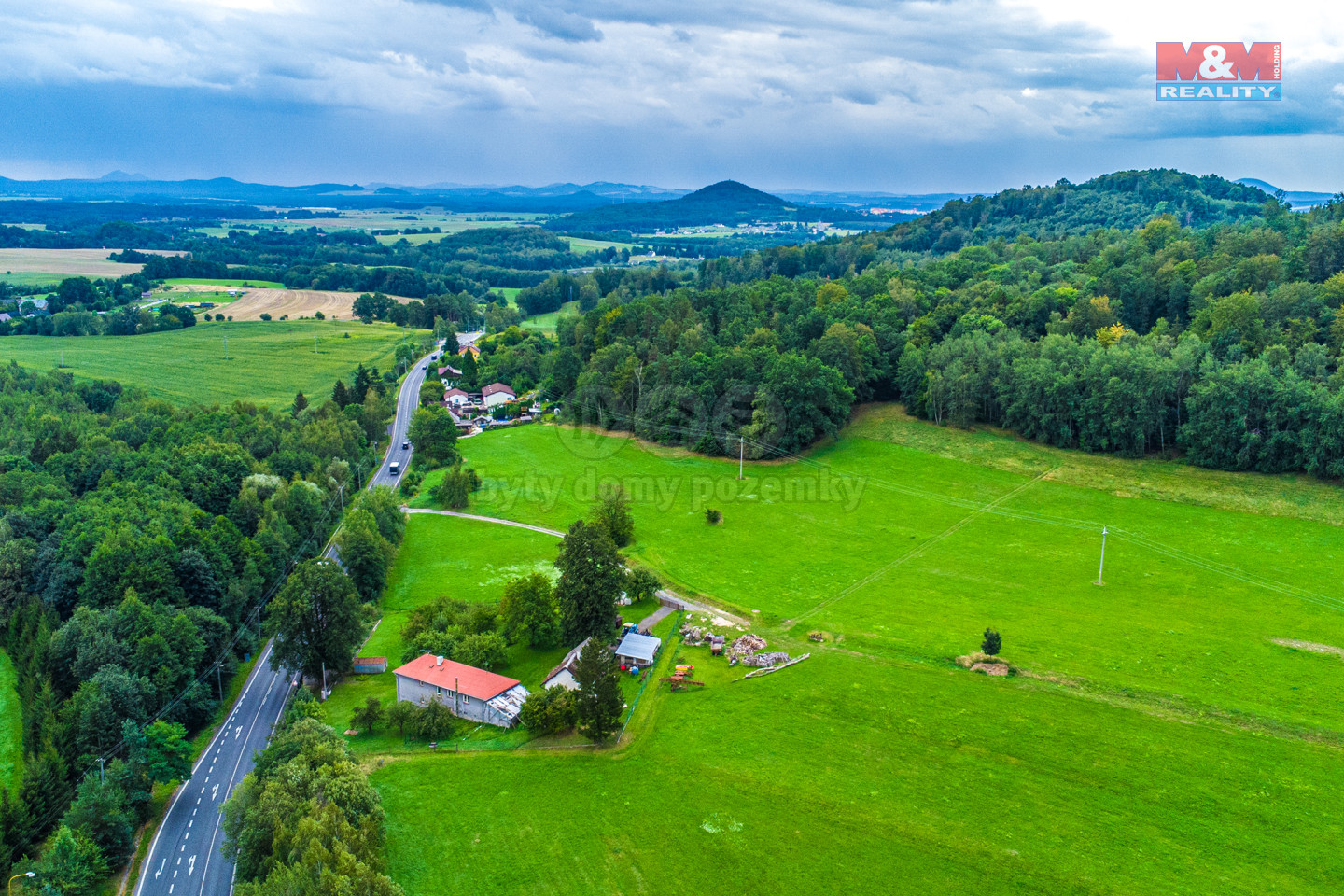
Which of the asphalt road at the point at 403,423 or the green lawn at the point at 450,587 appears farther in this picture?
the asphalt road at the point at 403,423

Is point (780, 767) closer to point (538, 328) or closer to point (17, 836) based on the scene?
point (17, 836)

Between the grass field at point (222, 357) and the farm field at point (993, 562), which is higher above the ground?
the grass field at point (222, 357)

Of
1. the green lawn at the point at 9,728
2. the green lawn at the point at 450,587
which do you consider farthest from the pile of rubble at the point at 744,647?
the green lawn at the point at 9,728

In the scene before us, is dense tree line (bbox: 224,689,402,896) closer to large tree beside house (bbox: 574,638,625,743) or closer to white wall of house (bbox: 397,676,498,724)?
white wall of house (bbox: 397,676,498,724)

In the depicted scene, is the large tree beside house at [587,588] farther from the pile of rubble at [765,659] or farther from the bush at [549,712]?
the pile of rubble at [765,659]

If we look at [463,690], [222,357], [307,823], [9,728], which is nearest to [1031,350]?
[463,690]

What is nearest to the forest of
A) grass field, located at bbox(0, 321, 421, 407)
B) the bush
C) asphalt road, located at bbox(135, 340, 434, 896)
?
grass field, located at bbox(0, 321, 421, 407)
